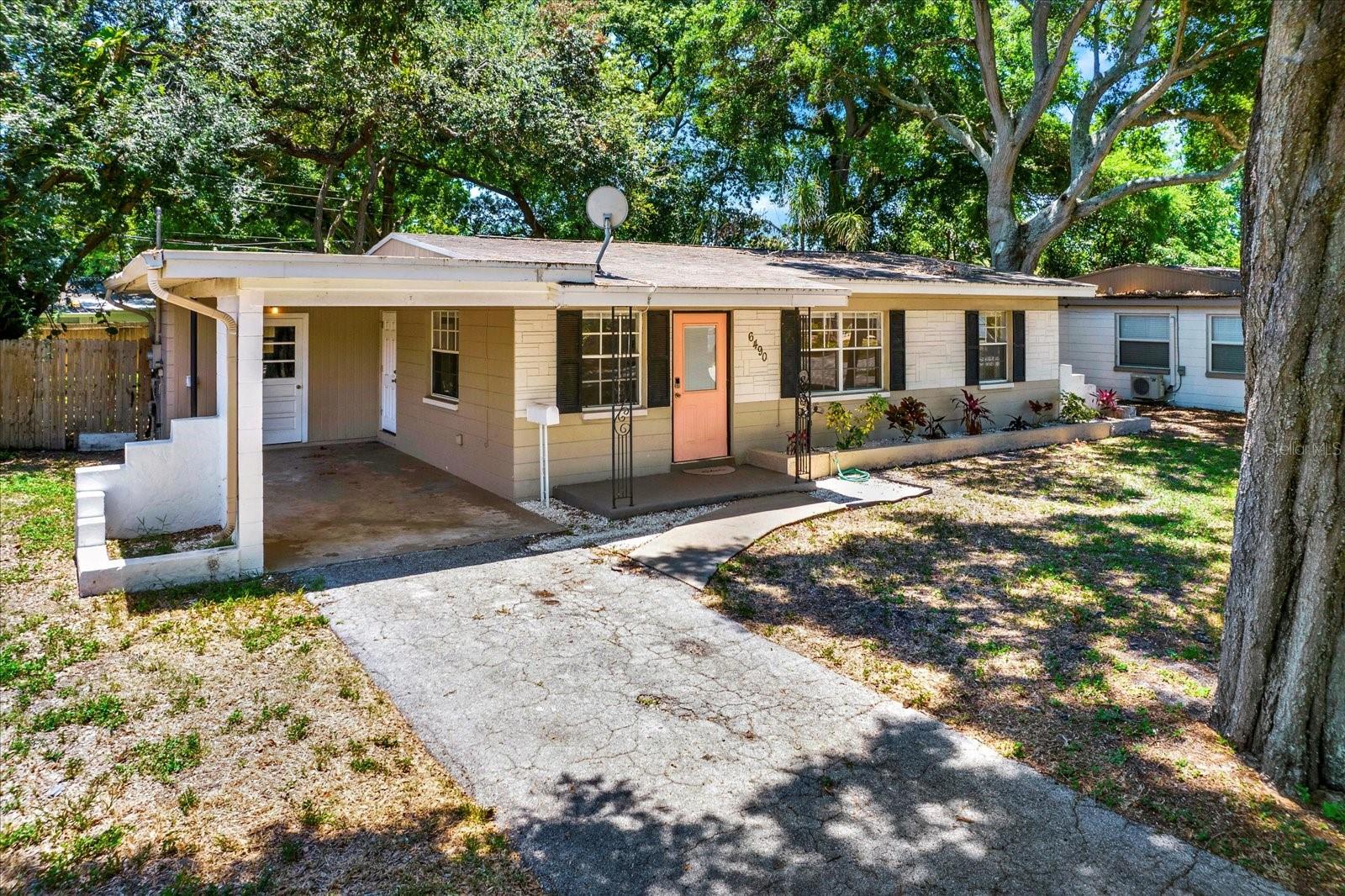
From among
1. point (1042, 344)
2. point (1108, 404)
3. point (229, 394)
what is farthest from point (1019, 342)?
point (229, 394)

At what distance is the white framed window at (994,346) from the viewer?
46.9ft

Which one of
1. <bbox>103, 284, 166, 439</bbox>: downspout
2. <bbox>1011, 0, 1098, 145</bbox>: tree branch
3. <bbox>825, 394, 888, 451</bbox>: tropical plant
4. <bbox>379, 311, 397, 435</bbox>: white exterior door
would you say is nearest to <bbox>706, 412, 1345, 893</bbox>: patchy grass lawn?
<bbox>825, 394, 888, 451</bbox>: tropical plant

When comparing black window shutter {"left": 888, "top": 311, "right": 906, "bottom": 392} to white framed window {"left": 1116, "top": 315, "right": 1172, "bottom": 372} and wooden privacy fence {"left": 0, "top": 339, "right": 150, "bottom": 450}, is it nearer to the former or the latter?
white framed window {"left": 1116, "top": 315, "right": 1172, "bottom": 372}

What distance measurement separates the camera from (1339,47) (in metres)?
3.73

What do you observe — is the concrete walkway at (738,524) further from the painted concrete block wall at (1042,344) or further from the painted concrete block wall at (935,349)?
the painted concrete block wall at (1042,344)

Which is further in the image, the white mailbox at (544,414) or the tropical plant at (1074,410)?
the tropical plant at (1074,410)

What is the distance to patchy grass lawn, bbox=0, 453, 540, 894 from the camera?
3.30 m

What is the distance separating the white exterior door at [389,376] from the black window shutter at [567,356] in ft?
14.5

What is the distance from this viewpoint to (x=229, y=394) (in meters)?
7.52

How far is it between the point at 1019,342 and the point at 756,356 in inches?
232

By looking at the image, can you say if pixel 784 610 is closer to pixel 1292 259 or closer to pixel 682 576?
pixel 682 576

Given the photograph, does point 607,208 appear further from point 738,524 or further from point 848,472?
point 848,472

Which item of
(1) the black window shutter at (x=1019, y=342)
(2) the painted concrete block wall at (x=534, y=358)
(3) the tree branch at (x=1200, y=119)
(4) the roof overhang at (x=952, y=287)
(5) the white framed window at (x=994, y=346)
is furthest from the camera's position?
(3) the tree branch at (x=1200, y=119)

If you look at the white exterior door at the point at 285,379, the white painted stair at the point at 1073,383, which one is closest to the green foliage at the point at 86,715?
the white exterior door at the point at 285,379
